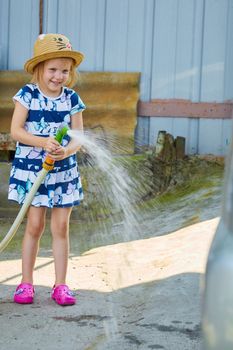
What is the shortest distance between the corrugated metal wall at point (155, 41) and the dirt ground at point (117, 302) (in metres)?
2.47

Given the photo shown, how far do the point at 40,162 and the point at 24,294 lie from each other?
680mm

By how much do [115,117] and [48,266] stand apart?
117 inches

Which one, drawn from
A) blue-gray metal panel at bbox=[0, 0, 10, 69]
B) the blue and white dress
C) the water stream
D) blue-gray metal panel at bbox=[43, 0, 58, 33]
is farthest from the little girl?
blue-gray metal panel at bbox=[0, 0, 10, 69]

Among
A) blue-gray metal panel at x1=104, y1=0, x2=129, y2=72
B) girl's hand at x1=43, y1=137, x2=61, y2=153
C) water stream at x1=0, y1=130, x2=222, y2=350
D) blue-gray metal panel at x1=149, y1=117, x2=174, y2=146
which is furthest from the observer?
blue-gray metal panel at x1=104, y1=0, x2=129, y2=72

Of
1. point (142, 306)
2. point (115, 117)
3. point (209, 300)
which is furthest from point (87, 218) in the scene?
point (209, 300)

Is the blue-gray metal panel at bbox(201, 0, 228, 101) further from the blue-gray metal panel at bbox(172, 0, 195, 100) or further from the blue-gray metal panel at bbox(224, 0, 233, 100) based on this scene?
the blue-gray metal panel at bbox(172, 0, 195, 100)

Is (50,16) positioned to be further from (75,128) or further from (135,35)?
(75,128)

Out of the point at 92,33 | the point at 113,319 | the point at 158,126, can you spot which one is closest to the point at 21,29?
the point at 92,33

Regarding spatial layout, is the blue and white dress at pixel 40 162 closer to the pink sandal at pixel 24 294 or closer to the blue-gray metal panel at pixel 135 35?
the pink sandal at pixel 24 294

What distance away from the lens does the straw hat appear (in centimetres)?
377

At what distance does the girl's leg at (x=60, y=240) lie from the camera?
3.85 metres

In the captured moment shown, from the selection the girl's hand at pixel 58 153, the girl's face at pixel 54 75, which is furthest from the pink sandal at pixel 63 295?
the girl's face at pixel 54 75

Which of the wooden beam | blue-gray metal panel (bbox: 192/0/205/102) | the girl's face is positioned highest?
blue-gray metal panel (bbox: 192/0/205/102)

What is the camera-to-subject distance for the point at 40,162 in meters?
3.79
